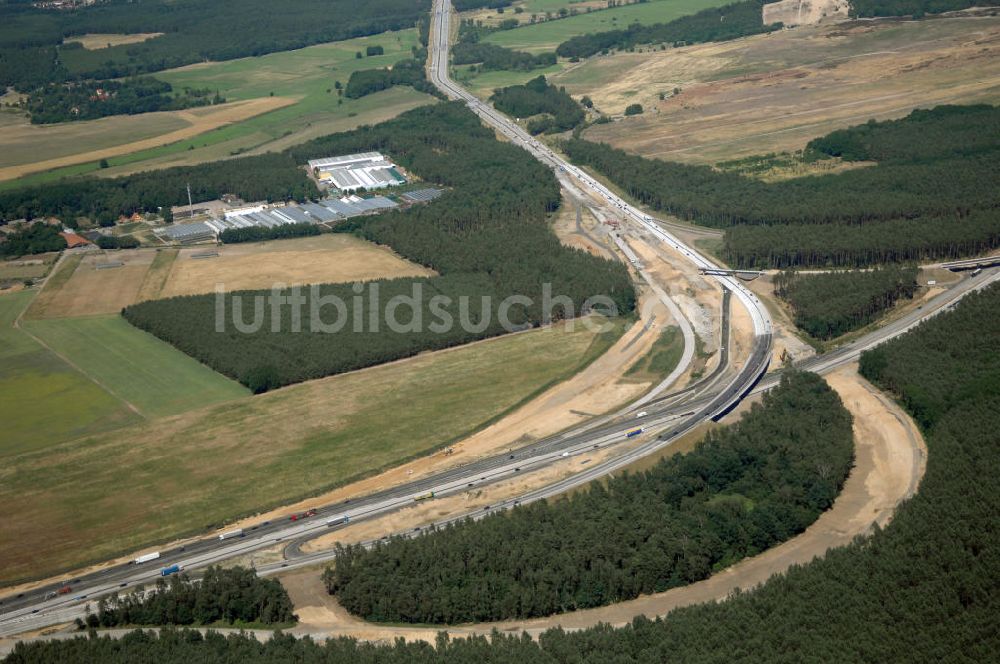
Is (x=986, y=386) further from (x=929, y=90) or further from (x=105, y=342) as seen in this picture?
(x=929, y=90)

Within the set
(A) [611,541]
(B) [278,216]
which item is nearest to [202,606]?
(A) [611,541]

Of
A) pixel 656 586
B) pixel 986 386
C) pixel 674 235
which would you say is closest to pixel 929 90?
pixel 674 235

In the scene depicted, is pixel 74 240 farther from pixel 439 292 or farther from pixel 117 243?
pixel 439 292

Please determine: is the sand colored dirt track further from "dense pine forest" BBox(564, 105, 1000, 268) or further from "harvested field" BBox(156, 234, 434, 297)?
"harvested field" BBox(156, 234, 434, 297)

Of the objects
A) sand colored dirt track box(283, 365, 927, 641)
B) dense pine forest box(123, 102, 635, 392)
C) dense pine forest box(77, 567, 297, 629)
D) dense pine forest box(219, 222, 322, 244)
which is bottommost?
sand colored dirt track box(283, 365, 927, 641)

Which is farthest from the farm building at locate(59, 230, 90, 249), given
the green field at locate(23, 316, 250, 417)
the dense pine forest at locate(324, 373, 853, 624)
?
the dense pine forest at locate(324, 373, 853, 624)
